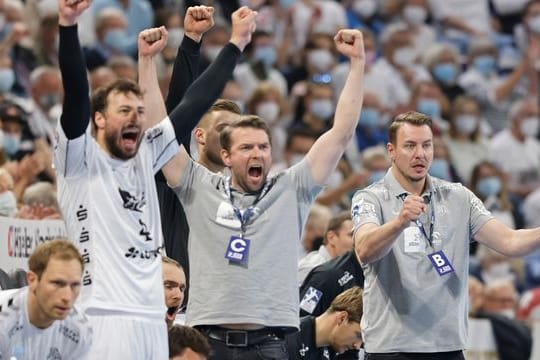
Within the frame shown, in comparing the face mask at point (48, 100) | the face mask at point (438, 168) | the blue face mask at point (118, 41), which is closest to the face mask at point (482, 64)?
the face mask at point (438, 168)

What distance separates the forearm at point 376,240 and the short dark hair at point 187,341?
923 millimetres

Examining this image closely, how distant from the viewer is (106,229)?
620cm

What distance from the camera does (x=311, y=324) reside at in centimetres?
870

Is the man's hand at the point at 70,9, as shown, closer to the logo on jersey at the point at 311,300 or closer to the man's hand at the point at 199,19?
the man's hand at the point at 199,19

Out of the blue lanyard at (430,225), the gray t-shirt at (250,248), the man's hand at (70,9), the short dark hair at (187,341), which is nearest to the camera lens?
the man's hand at (70,9)

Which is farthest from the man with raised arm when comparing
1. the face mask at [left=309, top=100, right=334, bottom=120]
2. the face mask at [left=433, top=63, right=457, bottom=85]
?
the face mask at [left=433, top=63, right=457, bottom=85]

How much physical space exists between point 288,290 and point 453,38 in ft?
41.4

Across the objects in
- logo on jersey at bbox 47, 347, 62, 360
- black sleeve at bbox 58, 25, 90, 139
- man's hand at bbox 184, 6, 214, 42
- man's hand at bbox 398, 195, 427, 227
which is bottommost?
logo on jersey at bbox 47, 347, 62, 360

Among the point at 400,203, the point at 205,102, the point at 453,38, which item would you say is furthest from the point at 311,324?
the point at 453,38

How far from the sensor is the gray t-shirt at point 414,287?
725 centimetres

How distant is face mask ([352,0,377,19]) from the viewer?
17.9 metres

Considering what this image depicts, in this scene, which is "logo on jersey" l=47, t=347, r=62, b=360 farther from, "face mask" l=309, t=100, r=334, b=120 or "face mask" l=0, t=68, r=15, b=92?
"face mask" l=309, t=100, r=334, b=120

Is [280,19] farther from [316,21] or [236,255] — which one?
[236,255]

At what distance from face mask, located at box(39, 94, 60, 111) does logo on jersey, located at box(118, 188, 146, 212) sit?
6.30 metres
